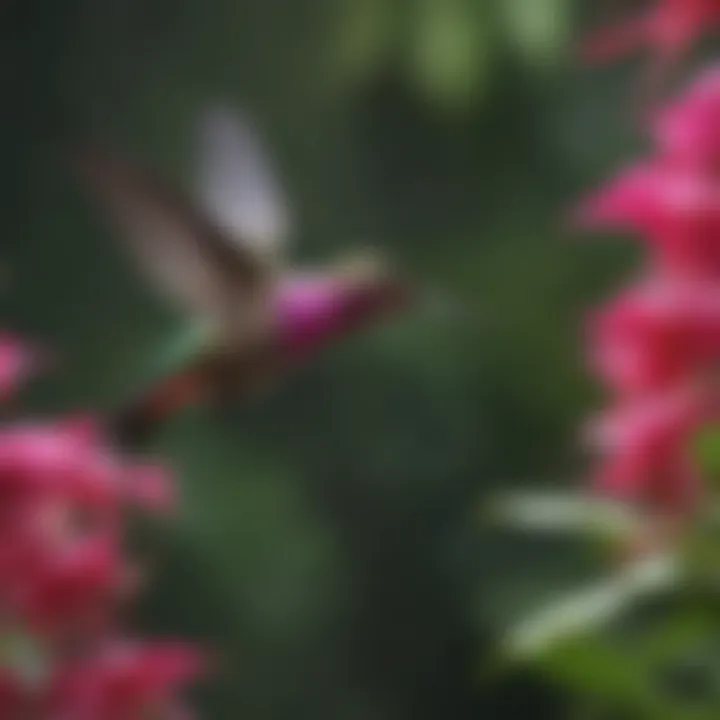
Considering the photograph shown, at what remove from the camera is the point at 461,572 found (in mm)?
1489

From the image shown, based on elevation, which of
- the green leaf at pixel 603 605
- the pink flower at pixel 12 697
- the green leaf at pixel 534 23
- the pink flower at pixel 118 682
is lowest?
the green leaf at pixel 603 605

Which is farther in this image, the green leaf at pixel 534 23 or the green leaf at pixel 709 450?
the green leaf at pixel 534 23

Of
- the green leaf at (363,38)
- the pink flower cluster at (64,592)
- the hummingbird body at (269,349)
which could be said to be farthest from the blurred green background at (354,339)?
the pink flower cluster at (64,592)

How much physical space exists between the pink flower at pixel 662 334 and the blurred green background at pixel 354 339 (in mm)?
633

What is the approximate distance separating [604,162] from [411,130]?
0.16 metres

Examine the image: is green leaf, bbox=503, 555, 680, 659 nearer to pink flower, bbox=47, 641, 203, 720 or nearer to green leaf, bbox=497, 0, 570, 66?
pink flower, bbox=47, 641, 203, 720

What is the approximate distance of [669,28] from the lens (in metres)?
0.81

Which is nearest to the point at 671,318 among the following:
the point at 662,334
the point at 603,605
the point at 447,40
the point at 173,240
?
the point at 662,334

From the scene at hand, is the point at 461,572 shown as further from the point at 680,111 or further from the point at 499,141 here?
the point at 680,111

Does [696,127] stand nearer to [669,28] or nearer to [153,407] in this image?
[669,28]

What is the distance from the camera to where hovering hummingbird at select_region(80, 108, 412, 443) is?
0.80 m

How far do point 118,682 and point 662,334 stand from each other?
0.84ft

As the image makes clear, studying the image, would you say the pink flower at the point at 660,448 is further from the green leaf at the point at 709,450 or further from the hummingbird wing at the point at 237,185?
the hummingbird wing at the point at 237,185

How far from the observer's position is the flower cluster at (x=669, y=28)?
0.78 meters
